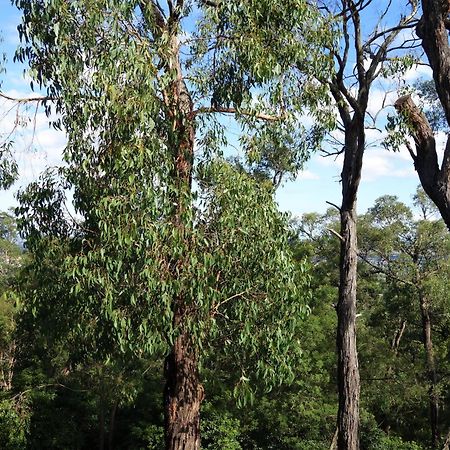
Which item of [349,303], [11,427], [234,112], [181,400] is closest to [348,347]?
[349,303]

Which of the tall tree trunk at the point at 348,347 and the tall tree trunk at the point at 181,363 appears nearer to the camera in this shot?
the tall tree trunk at the point at 181,363

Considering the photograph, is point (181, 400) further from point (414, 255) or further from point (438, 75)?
point (414, 255)

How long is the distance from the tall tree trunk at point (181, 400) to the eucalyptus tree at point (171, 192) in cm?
1

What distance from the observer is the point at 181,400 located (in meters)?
5.59

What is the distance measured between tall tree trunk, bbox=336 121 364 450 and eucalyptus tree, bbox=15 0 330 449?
64.8 inches

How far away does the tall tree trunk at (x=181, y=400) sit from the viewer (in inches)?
218

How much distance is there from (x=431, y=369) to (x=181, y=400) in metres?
10.4

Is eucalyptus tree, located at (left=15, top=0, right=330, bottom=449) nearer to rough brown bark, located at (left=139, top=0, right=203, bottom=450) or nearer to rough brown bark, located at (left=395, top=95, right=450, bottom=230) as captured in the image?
rough brown bark, located at (left=139, top=0, right=203, bottom=450)

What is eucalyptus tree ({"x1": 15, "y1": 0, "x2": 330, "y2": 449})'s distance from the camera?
4.70 metres

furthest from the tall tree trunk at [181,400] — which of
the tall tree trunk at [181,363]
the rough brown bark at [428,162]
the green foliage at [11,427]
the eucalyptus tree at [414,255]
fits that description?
the eucalyptus tree at [414,255]

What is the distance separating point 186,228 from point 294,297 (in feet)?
4.04

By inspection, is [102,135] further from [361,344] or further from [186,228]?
[361,344]

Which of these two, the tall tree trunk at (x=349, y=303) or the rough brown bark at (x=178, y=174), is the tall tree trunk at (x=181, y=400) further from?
the tall tree trunk at (x=349, y=303)

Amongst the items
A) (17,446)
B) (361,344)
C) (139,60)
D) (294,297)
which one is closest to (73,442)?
(17,446)
